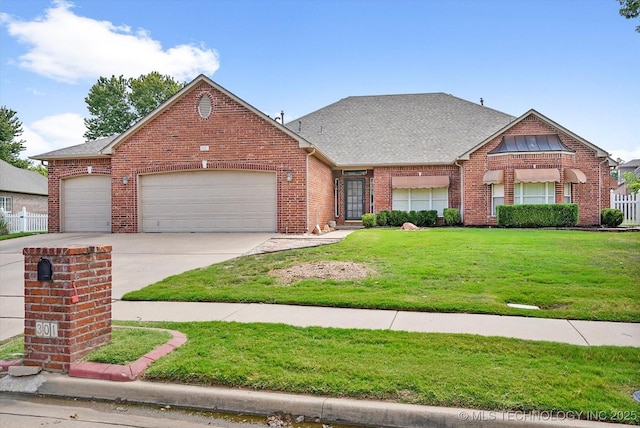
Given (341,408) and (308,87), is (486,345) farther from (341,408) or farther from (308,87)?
(308,87)

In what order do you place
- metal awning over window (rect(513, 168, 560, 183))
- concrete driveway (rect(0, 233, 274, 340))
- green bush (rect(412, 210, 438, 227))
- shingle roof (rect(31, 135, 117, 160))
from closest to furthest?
1. concrete driveway (rect(0, 233, 274, 340))
2. metal awning over window (rect(513, 168, 560, 183))
3. shingle roof (rect(31, 135, 117, 160))
4. green bush (rect(412, 210, 438, 227))

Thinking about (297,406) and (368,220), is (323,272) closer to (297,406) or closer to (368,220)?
(297,406)

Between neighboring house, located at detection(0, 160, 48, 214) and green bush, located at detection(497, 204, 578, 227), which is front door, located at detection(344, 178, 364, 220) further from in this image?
neighboring house, located at detection(0, 160, 48, 214)

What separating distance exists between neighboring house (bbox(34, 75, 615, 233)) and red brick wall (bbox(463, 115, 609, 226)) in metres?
0.04

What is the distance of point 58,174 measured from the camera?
19.1 metres

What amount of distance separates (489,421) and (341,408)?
1162mm

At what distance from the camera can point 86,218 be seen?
19.1 metres

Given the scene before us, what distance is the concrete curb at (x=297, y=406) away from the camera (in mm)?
3434

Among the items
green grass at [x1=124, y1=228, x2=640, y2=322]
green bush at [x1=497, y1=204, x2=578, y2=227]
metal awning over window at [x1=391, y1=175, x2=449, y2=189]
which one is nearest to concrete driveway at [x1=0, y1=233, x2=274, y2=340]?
green grass at [x1=124, y1=228, x2=640, y2=322]

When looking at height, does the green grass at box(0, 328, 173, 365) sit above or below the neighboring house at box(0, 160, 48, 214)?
below

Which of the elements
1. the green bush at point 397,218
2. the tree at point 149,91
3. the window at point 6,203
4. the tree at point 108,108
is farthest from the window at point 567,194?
Result: the tree at point 108,108

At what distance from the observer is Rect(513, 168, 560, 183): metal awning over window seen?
18.5 meters

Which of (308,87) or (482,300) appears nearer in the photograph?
(482,300)

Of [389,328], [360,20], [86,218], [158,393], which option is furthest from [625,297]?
[86,218]
